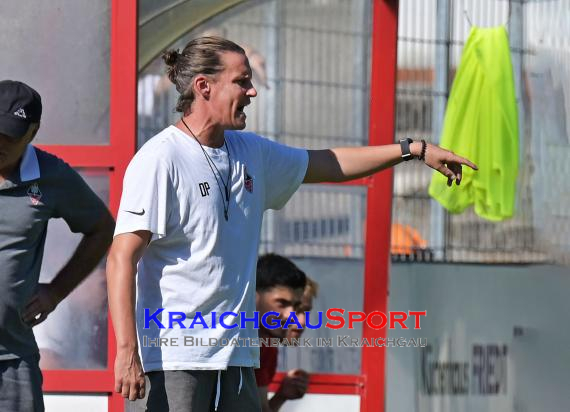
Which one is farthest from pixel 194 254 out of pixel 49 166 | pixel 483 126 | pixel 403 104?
pixel 483 126

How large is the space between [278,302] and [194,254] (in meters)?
1.37

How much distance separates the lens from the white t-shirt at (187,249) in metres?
3.47

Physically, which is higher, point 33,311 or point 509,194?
point 509,194

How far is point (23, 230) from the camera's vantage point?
392 cm

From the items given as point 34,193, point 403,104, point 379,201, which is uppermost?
point 403,104

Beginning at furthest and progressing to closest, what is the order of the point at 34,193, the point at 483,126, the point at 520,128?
1. the point at 520,128
2. the point at 483,126
3. the point at 34,193

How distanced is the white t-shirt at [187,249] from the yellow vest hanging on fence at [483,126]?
233 centimetres

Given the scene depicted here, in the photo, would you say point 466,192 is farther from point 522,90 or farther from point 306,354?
point 306,354

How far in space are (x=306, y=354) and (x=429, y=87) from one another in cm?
142

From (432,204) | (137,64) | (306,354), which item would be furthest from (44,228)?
(432,204)

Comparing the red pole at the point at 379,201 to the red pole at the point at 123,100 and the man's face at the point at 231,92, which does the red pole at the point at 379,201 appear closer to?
the red pole at the point at 123,100

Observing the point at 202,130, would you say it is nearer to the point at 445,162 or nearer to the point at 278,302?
the point at 445,162

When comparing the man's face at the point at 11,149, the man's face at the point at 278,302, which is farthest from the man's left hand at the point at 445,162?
the man's face at the point at 11,149

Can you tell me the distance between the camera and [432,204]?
5852 millimetres
